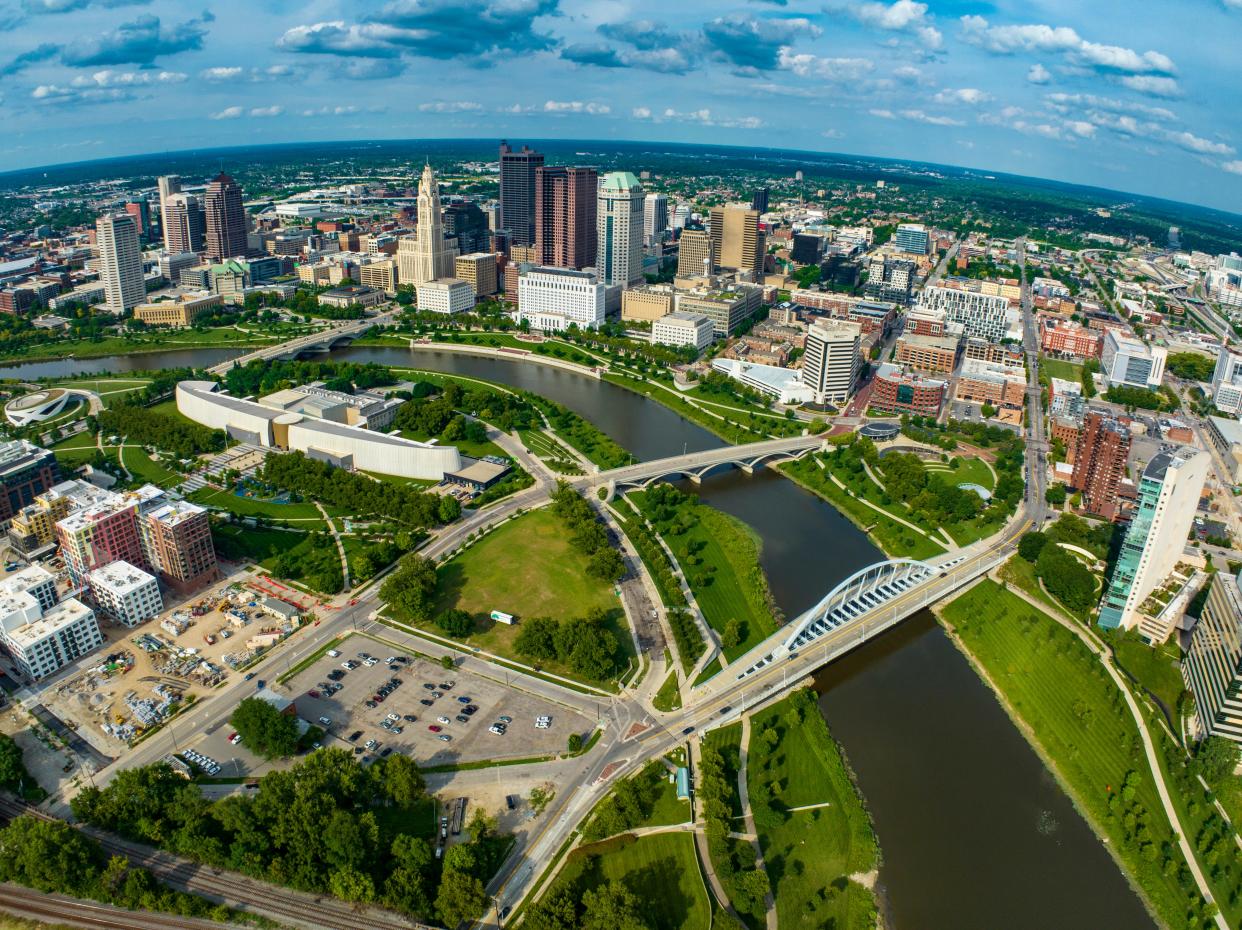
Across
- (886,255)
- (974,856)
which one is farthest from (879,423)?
(886,255)

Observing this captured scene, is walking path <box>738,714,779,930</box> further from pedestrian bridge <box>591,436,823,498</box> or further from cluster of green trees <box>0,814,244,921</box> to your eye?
pedestrian bridge <box>591,436,823,498</box>

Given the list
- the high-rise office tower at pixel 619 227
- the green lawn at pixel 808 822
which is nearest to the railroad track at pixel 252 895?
the green lawn at pixel 808 822

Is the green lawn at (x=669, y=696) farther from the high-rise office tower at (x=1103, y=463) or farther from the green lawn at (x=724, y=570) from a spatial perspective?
the high-rise office tower at (x=1103, y=463)

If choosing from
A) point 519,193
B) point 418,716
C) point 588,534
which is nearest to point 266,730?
point 418,716

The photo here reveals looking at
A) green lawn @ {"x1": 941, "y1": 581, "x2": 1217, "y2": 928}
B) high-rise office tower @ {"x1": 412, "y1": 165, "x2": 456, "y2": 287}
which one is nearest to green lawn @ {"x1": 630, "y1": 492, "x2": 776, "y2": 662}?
green lawn @ {"x1": 941, "y1": 581, "x2": 1217, "y2": 928}

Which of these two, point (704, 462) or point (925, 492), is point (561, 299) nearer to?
point (704, 462)

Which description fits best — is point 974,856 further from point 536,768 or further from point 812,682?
point 536,768
